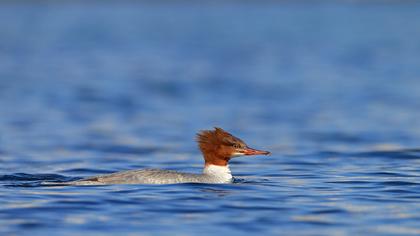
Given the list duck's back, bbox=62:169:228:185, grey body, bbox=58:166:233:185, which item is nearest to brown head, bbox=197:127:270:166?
grey body, bbox=58:166:233:185

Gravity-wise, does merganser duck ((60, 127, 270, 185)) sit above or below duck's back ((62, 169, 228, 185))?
above

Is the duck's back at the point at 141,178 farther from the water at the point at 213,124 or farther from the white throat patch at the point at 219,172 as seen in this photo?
the white throat patch at the point at 219,172

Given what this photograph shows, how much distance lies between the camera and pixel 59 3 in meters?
80.4

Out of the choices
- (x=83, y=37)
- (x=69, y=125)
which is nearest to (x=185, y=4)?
(x=83, y=37)

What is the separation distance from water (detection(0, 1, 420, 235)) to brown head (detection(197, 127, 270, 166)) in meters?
0.43

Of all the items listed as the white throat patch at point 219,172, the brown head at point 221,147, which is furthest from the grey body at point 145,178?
the brown head at point 221,147

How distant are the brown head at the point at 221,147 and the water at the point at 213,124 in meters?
0.43

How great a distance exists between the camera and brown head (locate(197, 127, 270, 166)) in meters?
13.3

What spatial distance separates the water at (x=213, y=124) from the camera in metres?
11.1

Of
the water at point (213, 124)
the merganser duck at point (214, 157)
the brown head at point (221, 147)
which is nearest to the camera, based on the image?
the water at point (213, 124)

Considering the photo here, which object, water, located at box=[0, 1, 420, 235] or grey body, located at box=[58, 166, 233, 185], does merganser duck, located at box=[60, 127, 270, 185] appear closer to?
grey body, located at box=[58, 166, 233, 185]

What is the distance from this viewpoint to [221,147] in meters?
13.3

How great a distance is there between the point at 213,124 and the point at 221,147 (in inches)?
332

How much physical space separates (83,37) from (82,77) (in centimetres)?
1805
